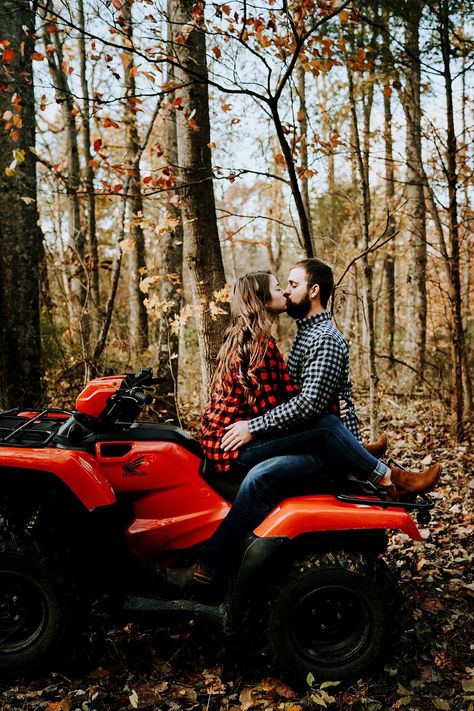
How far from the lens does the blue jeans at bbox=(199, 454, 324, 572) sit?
8.74ft

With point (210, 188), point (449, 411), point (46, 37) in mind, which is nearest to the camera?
point (210, 188)

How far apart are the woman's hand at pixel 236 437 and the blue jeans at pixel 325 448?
69 mm

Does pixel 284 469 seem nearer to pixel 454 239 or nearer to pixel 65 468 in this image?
pixel 65 468

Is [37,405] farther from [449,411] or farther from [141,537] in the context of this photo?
[449,411]

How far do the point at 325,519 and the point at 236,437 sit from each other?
0.58 metres

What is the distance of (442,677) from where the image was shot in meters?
2.76

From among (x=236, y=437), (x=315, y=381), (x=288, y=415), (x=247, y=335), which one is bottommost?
(x=236, y=437)

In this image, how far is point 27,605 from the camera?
2668mm

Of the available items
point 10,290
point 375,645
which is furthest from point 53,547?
point 10,290

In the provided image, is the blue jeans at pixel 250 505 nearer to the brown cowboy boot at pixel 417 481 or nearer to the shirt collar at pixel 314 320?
the brown cowboy boot at pixel 417 481

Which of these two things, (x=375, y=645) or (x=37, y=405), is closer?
(x=375, y=645)

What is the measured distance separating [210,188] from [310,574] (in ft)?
11.6

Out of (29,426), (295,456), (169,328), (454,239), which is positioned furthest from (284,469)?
(169,328)

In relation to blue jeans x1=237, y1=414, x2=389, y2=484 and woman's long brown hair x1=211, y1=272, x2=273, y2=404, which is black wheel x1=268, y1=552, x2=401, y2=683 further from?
woman's long brown hair x1=211, y1=272, x2=273, y2=404
